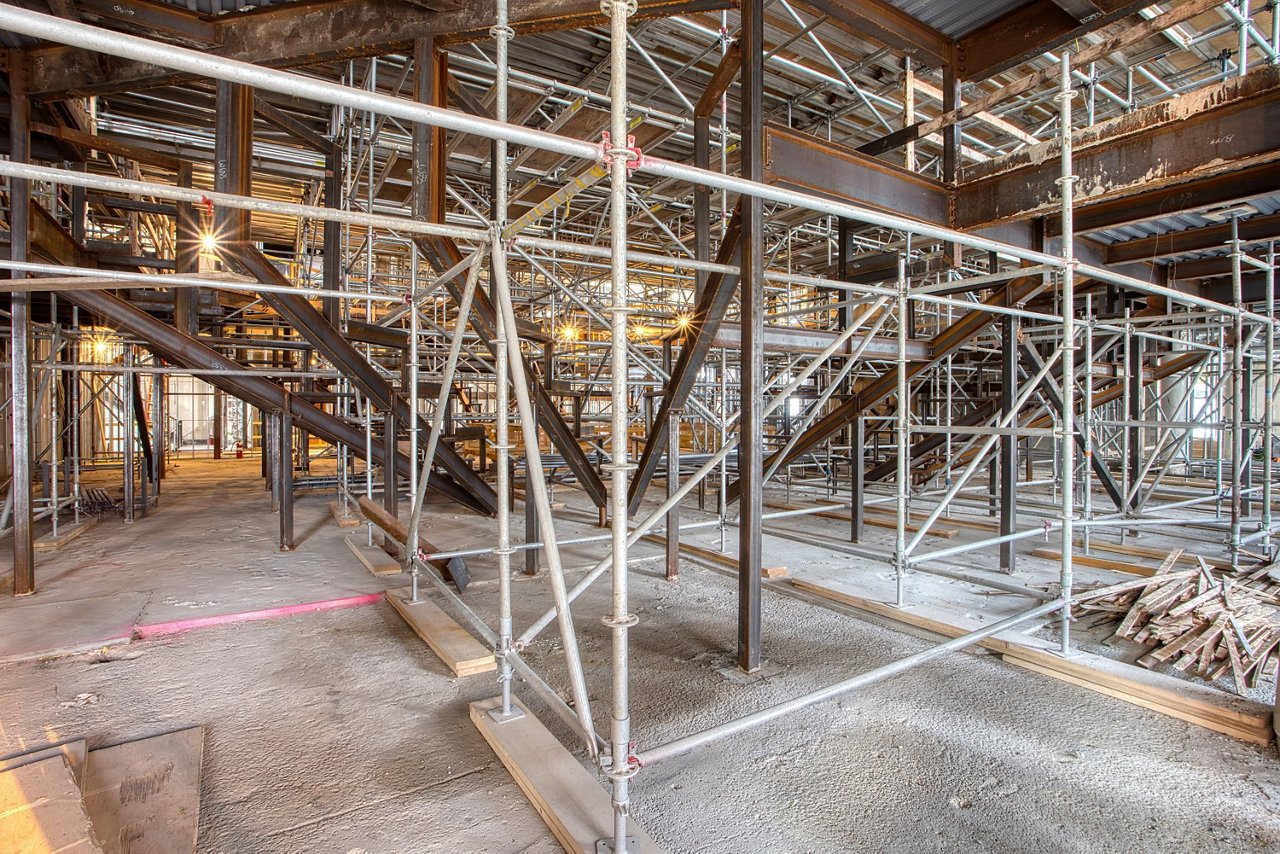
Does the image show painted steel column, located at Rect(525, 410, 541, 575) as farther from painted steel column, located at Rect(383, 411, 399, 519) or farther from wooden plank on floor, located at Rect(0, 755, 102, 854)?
wooden plank on floor, located at Rect(0, 755, 102, 854)

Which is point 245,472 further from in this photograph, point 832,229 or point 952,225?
point 952,225

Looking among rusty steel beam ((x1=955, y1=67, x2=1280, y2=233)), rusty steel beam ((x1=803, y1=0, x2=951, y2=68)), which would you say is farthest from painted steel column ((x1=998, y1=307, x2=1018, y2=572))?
rusty steel beam ((x1=803, y1=0, x2=951, y2=68))

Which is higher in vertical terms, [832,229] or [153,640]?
[832,229]

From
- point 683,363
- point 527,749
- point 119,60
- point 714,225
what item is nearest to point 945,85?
point 683,363

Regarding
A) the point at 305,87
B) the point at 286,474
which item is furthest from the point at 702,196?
the point at 286,474

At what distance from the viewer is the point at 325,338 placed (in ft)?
16.9

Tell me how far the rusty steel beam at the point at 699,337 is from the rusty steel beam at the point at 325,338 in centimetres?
232

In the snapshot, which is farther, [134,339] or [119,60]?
[134,339]

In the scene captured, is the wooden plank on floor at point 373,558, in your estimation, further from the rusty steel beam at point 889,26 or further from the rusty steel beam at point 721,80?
the rusty steel beam at point 889,26

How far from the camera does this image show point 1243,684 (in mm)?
3207

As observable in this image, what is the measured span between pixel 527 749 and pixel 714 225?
11190 mm

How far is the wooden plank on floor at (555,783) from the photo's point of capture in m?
2.04

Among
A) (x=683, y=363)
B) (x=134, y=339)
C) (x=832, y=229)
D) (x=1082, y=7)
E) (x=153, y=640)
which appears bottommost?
(x=153, y=640)

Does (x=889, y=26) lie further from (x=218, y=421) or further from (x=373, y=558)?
(x=218, y=421)
